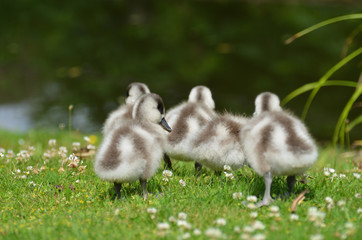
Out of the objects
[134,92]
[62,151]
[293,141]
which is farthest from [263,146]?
[62,151]

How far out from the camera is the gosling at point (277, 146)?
578 centimetres

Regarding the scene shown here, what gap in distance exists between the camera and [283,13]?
31094mm

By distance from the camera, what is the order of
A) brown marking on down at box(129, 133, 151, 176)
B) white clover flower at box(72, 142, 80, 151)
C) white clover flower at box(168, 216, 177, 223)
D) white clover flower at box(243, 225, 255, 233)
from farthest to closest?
white clover flower at box(72, 142, 80, 151), brown marking on down at box(129, 133, 151, 176), white clover flower at box(168, 216, 177, 223), white clover flower at box(243, 225, 255, 233)

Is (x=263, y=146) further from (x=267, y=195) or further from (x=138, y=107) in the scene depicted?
(x=138, y=107)

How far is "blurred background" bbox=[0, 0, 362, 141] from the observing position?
17.6 meters

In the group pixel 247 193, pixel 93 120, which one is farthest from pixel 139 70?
pixel 247 193

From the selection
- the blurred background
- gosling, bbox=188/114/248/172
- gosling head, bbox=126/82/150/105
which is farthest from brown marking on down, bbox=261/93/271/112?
the blurred background

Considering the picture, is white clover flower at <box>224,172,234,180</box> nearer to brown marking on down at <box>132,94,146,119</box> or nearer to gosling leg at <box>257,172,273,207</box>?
gosling leg at <box>257,172,273,207</box>

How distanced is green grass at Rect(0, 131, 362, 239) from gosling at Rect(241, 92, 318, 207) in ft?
1.25

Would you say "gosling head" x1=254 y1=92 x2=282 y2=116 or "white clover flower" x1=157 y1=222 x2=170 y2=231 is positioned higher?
"gosling head" x1=254 y1=92 x2=282 y2=116

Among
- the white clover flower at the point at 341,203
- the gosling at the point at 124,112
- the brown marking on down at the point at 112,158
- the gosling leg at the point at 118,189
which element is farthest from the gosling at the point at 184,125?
the white clover flower at the point at 341,203

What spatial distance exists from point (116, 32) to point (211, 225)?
22.6 meters

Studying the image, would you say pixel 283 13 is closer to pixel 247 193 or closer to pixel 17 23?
pixel 17 23

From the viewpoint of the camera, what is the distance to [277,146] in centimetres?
581
